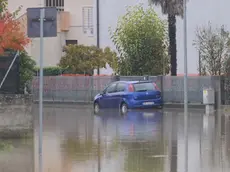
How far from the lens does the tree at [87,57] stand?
48156 mm

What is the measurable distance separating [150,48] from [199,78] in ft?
28.1

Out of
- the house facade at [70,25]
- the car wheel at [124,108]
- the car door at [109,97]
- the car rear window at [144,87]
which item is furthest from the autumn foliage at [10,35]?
the house facade at [70,25]

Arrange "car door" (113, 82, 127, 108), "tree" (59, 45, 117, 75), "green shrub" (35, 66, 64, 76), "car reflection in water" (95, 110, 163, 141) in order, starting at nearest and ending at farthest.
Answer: "car reflection in water" (95, 110, 163, 141)
"car door" (113, 82, 127, 108)
"tree" (59, 45, 117, 75)
"green shrub" (35, 66, 64, 76)

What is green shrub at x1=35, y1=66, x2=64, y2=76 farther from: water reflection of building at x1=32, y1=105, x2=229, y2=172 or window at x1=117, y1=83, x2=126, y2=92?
water reflection of building at x1=32, y1=105, x2=229, y2=172

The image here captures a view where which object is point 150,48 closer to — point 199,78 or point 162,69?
point 162,69

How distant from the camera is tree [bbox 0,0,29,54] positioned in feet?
65.3

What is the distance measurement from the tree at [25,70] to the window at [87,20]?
34855mm

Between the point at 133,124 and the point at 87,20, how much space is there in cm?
3308

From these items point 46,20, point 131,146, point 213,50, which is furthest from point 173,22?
point 46,20

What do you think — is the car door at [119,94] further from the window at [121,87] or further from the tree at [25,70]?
the tree at [25,70]

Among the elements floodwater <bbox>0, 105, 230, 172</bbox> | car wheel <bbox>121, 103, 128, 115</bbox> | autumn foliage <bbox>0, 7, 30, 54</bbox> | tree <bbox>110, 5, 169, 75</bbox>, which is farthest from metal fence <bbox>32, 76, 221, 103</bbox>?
autumn foliage <bbox>0, 7, 30, 54</bbox>

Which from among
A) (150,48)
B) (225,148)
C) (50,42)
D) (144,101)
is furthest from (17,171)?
(50,42)

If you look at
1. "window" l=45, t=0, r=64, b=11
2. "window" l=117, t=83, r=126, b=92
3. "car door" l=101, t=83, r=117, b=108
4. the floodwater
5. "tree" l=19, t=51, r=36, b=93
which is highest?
"window" l=45, t=0, r=64, b=11

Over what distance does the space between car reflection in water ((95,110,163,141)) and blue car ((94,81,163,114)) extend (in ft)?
1.92
